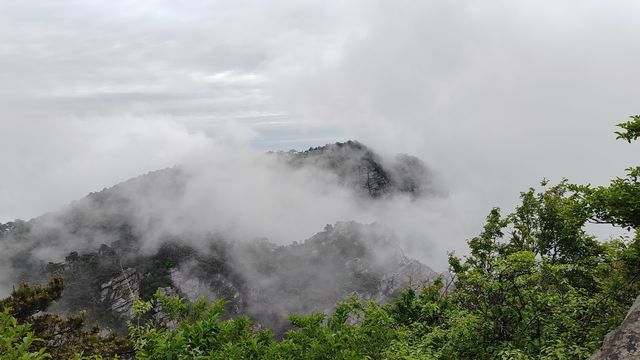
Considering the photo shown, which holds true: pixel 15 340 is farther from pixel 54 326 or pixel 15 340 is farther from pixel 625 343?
pixel 54 326

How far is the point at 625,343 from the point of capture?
26.6 ft

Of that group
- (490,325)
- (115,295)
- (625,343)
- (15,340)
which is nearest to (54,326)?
(15,340)

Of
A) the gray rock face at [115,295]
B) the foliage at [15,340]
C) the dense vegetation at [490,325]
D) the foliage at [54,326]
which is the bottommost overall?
the gray rock face at [115,295]

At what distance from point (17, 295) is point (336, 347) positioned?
82.4 ft

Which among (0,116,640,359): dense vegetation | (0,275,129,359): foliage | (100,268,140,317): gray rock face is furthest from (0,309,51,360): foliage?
(100,268,140,317): gray rock face

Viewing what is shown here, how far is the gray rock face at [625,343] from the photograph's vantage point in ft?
26.0

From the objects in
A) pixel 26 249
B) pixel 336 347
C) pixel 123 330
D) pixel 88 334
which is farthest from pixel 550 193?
pixel 26 249

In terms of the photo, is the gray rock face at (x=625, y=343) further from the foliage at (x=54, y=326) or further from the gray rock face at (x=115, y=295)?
the gray rock face at (x=115, y=295)

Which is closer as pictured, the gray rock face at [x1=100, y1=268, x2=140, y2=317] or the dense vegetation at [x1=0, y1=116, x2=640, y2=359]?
the dense vegetation at [x1=0, y1=116, x2=640, y2=359]

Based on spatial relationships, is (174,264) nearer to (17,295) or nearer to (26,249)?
(26,249)

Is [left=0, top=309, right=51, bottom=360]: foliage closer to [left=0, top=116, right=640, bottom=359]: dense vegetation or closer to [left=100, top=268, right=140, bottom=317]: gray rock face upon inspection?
[left=0, top=116, right=640, bottom=359]: dense vegetation

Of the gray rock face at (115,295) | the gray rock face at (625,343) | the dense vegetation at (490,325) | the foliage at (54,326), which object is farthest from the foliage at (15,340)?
the gray rock face at (115,295)

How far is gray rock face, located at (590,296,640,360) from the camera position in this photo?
7.92 m

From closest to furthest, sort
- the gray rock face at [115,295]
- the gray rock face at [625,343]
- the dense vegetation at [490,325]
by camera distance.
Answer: the gray rock face at [625,343]
the dense vegetation at [490,325]
the gray rock face at [115,295]
